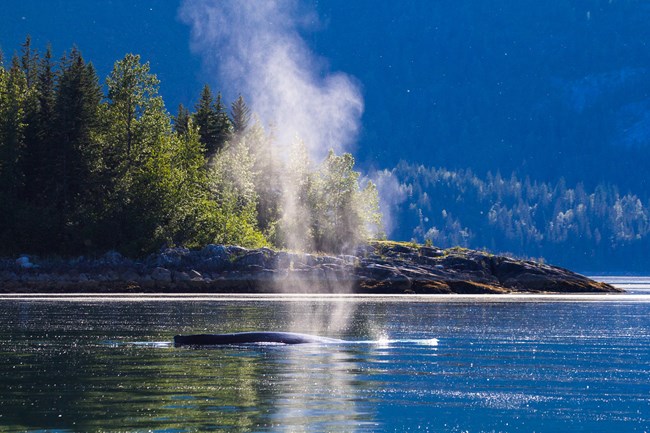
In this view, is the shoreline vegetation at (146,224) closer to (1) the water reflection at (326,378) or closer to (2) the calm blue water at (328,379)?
(1) the water reflection at (326,378)

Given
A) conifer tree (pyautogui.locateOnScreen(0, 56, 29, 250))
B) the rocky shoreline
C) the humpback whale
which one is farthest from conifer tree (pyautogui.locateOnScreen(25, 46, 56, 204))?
the humpback whale

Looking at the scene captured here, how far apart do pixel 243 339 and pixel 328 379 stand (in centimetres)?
1278

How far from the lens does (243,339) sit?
4441cm

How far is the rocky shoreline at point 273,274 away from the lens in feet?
379

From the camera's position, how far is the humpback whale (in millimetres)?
43750

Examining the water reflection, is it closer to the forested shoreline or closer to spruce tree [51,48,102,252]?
the forested shoreline

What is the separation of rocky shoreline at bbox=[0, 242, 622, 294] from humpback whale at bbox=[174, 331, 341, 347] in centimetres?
6936

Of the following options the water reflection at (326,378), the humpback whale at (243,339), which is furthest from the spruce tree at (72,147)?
the humpback whale at (243,339)

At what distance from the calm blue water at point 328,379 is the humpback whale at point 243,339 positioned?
1.18 meters

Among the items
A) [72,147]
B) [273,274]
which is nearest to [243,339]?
[273,274]

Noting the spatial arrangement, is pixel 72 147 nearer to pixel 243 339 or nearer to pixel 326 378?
pixel 243 339

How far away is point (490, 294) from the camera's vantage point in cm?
12875

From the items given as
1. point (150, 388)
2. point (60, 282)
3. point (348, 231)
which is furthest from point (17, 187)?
point (150, 388)

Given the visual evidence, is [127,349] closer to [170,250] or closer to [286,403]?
[286,403]
